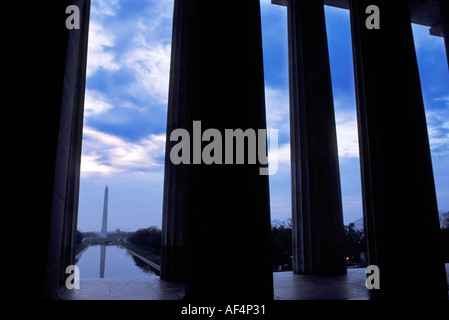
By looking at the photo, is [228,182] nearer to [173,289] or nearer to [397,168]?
[173,289]

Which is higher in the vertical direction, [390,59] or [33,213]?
[390,59]

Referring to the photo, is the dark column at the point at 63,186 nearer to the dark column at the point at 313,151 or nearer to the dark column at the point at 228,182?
the dark column at the point at 228,182

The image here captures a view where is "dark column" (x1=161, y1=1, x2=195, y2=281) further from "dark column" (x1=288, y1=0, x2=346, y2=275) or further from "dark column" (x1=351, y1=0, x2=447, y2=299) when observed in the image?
"dark column" (x1=351, y1=0, x2=447, y2=299)

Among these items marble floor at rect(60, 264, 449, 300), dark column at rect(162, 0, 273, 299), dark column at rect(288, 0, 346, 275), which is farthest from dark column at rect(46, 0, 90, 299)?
dark column at rect(288, 0, 346, 275)

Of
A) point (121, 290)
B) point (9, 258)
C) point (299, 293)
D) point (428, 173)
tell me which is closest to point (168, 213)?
point (121, 290)

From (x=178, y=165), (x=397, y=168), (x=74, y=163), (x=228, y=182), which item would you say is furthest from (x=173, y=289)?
(x=397, y=168)

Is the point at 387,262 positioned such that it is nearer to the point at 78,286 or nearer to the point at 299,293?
the point at 299,293

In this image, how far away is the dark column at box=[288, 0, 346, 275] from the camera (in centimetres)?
6284

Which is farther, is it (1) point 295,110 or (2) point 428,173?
(1) point 295,110

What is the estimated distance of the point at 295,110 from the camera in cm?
7131

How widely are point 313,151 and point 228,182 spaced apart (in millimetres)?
42256

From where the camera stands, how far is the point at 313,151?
66938 mm

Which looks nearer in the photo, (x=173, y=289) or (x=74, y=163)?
(x=173, y=289)

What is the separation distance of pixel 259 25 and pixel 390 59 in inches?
1051
